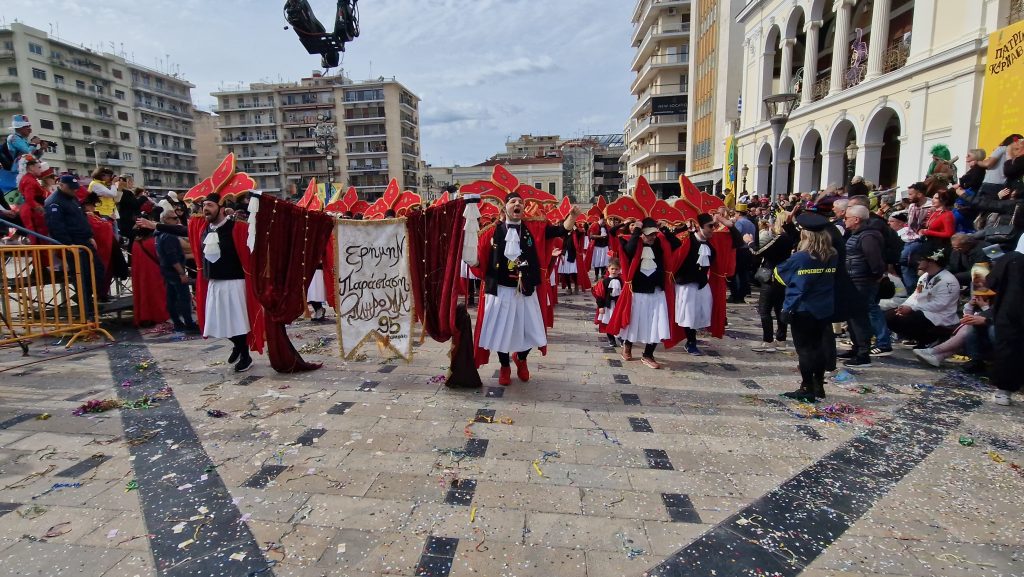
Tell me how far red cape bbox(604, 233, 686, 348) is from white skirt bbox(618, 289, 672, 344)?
67mm

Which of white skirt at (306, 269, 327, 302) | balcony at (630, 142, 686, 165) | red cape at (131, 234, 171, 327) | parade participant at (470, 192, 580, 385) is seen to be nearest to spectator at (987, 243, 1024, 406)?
parade participant at (470, 192, 580, 385)

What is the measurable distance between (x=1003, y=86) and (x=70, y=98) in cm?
7779

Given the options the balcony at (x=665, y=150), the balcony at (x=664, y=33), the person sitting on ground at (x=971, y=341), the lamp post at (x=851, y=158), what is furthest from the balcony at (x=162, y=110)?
the person sitting on ground at (x=971, y=341)

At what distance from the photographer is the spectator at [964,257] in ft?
18.5

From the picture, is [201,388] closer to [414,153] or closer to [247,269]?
[247,269]

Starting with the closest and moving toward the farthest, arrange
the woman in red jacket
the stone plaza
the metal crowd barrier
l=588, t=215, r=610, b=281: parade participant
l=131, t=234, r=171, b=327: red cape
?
the stone plaza, the metal crowd barrier, the woman in red jacket, l=131, t=234, r=171, b=327: red cape, l=588, t=215, r=610, b=281: parade participant

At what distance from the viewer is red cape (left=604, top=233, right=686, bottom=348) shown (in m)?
5.89

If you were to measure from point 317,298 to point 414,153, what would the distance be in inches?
2923

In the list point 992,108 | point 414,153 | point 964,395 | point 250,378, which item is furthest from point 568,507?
point 414,153

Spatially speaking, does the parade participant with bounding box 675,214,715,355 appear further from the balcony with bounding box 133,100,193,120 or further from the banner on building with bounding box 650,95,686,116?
the balcony with bounding box 133,100,193,120

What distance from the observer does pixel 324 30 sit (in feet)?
39.5

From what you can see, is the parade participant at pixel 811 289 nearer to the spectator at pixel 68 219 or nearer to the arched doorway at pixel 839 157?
the spectator at pixel 68 219

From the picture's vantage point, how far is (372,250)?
16.1 ft

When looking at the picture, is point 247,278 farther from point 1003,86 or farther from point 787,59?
point 787,59
